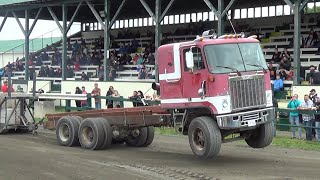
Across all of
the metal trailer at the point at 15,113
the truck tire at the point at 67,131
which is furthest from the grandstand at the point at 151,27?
the truck tire at the point at 67,131

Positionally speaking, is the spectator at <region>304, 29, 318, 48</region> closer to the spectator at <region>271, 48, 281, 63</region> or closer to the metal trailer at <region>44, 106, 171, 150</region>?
the spectator at <region>271, 48, 281, 63</region>

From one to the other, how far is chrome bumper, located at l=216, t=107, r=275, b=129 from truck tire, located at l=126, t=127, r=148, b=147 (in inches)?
161

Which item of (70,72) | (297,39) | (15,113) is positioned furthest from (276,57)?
(70,72)

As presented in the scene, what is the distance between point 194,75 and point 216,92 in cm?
68

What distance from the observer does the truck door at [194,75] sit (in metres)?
10.4

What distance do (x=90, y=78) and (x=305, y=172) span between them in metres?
21.8

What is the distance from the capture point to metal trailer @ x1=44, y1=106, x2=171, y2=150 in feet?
40.2

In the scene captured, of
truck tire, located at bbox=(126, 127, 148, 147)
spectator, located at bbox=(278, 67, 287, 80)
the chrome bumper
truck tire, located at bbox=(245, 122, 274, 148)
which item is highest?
spectator, located at bbox=(278, 67, 287, 80)

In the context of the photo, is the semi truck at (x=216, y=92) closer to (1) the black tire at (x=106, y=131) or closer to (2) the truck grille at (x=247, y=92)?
(2) the truck grille at (x=247, y=92)

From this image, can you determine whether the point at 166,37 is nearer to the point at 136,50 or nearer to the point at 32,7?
the point at 136,50

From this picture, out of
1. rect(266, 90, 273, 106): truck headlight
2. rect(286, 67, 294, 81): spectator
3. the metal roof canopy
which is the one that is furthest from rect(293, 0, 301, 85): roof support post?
rect(266, 90, 273, 106): truck headlight

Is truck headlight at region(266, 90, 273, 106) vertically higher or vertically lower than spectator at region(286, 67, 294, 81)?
lower

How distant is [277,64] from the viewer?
22.5 m

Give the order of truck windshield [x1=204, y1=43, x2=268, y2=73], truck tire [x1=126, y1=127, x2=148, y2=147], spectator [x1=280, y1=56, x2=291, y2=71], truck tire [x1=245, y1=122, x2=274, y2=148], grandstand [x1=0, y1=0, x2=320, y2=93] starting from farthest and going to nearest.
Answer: grandstand [x1=0, y1=0, x2=320, y2=93], spectator [x1=280, y1=56, x2=291, y2=71], truck tire [x1=126, y1=127, x2=148, y2=147], truck tire [x1=245, y1=122, x2=274, y2=148], truck windshield [x1=204, y1=43, x2=268, y2=73]
